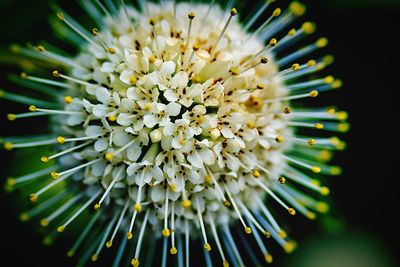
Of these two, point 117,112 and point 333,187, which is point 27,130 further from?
point 333,187

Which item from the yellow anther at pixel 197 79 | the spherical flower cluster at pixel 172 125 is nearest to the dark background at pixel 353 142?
A: the spherical flower cluster at pixel 172 125

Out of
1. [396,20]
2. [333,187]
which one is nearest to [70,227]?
[333,187]

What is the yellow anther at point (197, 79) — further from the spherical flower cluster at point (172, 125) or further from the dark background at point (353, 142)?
the dark background at point (353, 142)

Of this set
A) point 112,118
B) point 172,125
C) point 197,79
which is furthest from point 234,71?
point 112,118

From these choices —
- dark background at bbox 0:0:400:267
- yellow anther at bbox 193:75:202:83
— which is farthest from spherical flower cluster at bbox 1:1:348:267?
dark background at bbox 0:0:400:267

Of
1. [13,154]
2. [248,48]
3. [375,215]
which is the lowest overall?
[375,215]

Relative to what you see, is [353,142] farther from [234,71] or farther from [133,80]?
[133,80]
